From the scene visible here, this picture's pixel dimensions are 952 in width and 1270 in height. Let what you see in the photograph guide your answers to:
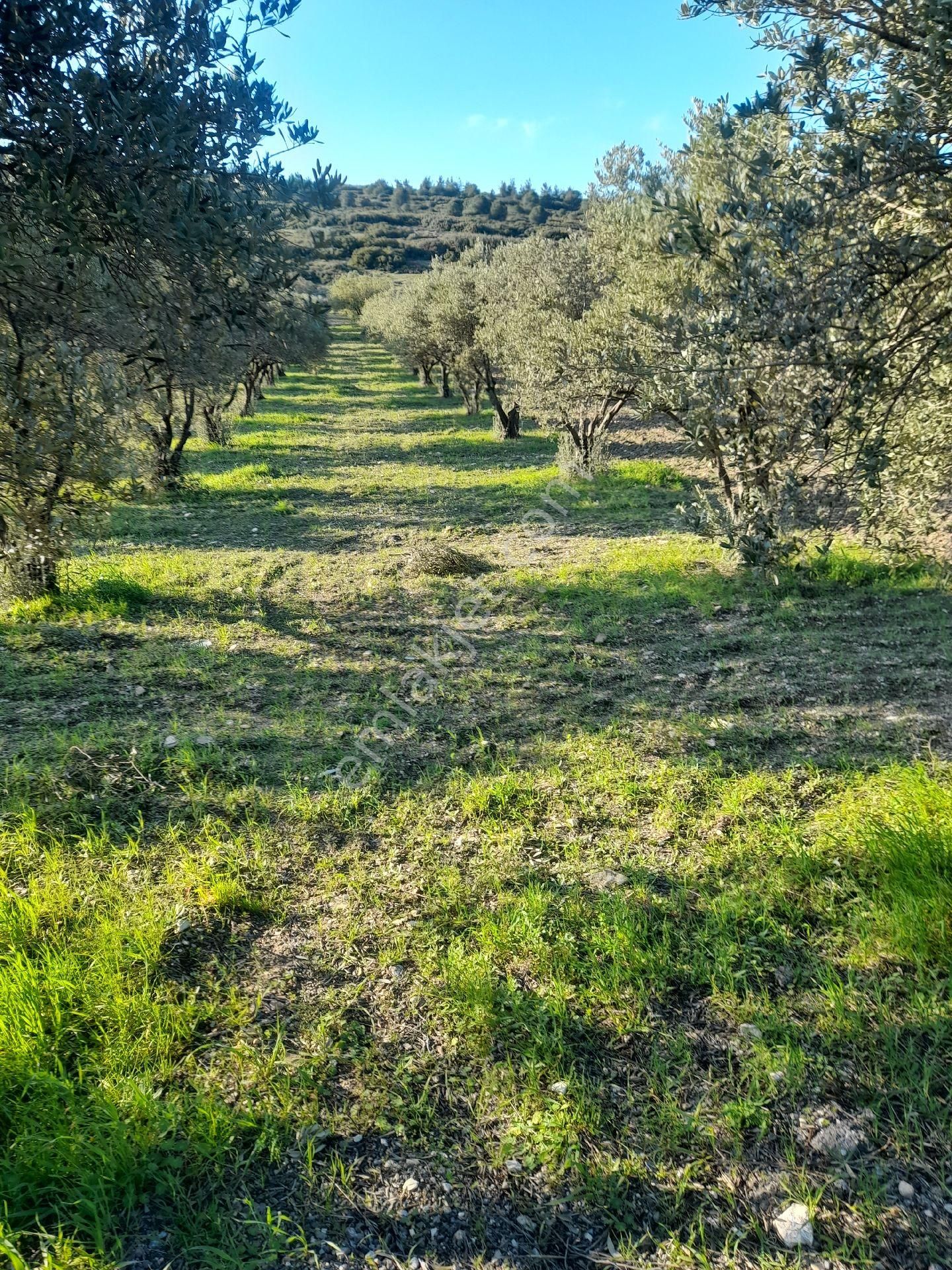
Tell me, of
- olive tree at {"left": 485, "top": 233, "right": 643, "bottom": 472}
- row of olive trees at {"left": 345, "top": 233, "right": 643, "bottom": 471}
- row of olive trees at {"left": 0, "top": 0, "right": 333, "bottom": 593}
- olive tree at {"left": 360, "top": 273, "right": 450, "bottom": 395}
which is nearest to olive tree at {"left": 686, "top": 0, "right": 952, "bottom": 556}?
row of olive trees at {"left": 345, "top": 233, "right": 643, "bottom": 471}

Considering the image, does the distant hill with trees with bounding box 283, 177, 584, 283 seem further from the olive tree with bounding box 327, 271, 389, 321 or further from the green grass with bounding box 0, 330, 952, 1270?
the green grass with bounding box 0, 330, 952, 1270

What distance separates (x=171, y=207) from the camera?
4.04 metres

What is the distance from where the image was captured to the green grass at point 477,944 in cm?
257

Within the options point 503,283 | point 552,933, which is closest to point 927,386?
point 552,933

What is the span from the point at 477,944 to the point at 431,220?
128 metres

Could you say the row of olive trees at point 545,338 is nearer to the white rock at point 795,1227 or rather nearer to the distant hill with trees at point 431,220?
the white rock at point 795,1227

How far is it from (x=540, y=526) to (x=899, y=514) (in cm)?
590

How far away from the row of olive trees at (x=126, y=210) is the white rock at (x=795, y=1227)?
5.36 metres

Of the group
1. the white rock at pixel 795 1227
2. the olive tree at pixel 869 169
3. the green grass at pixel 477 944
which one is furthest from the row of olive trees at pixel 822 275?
the white rock at pixel 795 1227

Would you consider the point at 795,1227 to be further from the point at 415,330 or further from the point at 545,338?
the point at 415,330

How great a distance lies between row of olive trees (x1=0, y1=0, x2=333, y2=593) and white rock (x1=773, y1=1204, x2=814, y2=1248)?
17.6ft

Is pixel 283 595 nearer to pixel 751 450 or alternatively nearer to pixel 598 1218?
pixel 751 450

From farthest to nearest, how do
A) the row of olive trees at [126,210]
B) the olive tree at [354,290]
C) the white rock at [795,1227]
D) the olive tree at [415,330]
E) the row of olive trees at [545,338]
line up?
the olive tree at [354,290] → the olive tree at [415,330] → the row of olive trees at [545,338] → the row of olive trees at [126,210] → the white rock at [795,1227]

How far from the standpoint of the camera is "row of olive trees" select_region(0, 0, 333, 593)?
12.3 feet
